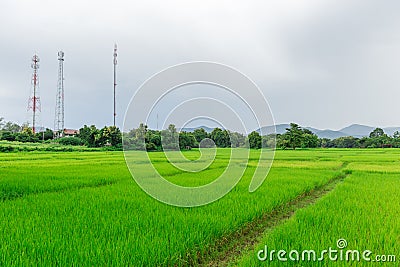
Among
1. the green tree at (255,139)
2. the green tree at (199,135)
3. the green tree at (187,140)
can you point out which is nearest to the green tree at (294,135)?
the green tree at (255,139)

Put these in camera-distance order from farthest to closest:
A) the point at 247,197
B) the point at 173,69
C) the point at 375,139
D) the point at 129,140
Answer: the point at 375,139 → the point at 129,140 → the point at 173,69 → the point at 247,197

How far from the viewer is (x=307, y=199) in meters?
7.12

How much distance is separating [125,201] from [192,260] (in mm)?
2531

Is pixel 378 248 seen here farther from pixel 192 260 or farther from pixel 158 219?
pixel 158 219

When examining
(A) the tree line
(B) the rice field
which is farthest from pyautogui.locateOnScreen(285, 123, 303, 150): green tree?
(B) the rice field

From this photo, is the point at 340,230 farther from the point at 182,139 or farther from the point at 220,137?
the point at 220,137

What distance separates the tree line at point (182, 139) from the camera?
2153 centimetres

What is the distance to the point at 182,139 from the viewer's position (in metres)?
25.1

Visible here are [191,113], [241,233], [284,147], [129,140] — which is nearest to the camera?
[241,233]

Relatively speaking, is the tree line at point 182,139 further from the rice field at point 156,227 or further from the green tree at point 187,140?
the rice field at point 156,227

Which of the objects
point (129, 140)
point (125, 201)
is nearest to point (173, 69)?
point (125, 201)

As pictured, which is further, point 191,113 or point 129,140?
point 129,140

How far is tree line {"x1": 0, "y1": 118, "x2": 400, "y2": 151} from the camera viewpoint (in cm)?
2153

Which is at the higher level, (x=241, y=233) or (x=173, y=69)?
(x=173, y=69)
